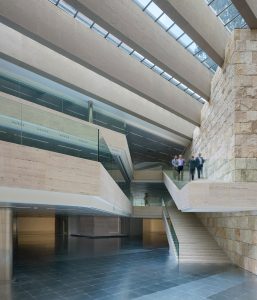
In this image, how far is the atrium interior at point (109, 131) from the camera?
916cm

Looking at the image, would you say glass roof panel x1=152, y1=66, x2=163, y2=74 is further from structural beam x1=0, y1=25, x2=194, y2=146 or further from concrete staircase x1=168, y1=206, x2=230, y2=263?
concrete staircase x1=168, y1=206, x2=230, y2=263

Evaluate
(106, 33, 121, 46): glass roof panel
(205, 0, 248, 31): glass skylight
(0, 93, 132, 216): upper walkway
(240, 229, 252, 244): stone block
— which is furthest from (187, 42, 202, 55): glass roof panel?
(240, 229, 252, 244): stone block

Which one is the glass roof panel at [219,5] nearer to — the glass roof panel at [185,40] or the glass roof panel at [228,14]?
the glass roof panel at [228,14]

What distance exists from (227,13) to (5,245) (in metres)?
13.2

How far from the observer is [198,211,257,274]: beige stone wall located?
44.3 feet

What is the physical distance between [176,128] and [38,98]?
36.0 ft

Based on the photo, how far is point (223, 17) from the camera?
575 inches

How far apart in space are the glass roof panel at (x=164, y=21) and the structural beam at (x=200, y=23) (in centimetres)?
194

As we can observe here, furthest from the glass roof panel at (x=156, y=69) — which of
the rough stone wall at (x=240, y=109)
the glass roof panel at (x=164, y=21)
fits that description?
the rough stone wall at (x=240, y=109)

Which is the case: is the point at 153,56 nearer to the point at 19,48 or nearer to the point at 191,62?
the point at 191,62

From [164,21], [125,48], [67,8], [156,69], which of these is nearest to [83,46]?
[67,8]

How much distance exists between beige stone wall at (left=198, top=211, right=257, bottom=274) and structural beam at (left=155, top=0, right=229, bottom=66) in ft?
24.2

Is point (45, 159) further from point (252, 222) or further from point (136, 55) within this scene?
point (136, 55)

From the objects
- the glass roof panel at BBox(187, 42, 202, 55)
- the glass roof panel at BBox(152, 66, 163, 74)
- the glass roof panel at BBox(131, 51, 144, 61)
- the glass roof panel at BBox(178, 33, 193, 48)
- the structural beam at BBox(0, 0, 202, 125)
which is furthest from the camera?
the glass roof panel at BBox(152, 66, 163, 74)
